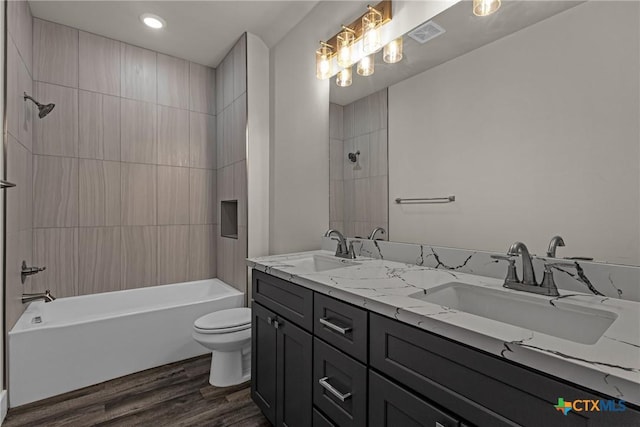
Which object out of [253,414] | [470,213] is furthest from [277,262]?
[470,213]

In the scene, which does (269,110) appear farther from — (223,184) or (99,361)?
Answer: (99,361)

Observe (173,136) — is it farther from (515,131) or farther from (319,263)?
(515,131)

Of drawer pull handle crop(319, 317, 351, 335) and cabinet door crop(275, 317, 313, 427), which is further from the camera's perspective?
cabinet door crop(275, 317, 313, 427)

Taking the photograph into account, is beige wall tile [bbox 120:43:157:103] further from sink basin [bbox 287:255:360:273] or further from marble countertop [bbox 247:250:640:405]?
marble countertop [bbox 247:250:640:405]

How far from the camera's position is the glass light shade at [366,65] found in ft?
6.03

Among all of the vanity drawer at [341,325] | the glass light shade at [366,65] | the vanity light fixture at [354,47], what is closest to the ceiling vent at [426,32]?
the vanity light fixture at [354,47]

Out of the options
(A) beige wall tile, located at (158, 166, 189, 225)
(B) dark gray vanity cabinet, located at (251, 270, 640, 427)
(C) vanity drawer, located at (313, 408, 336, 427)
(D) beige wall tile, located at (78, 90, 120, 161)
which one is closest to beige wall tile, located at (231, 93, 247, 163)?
(A) beige wall tile, located at (158, 166, 189, 225)

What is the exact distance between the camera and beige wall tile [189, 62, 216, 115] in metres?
3.10

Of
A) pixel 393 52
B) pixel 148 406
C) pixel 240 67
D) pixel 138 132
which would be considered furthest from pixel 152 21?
pixel 148 406

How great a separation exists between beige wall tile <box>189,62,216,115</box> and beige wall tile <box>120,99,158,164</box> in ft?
1.29

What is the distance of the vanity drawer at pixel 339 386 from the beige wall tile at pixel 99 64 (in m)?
2.79

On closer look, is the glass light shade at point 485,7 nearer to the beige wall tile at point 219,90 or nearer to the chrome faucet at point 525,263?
the chrome faucet at point 525,263

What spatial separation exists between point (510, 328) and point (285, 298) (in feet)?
3.16

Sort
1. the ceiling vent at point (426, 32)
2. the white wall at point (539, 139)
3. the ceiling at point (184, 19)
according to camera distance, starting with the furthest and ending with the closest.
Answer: the ceiling at point (184, 19), the ceiling vent at point (426, 32), the white wall at point (539, 139)
